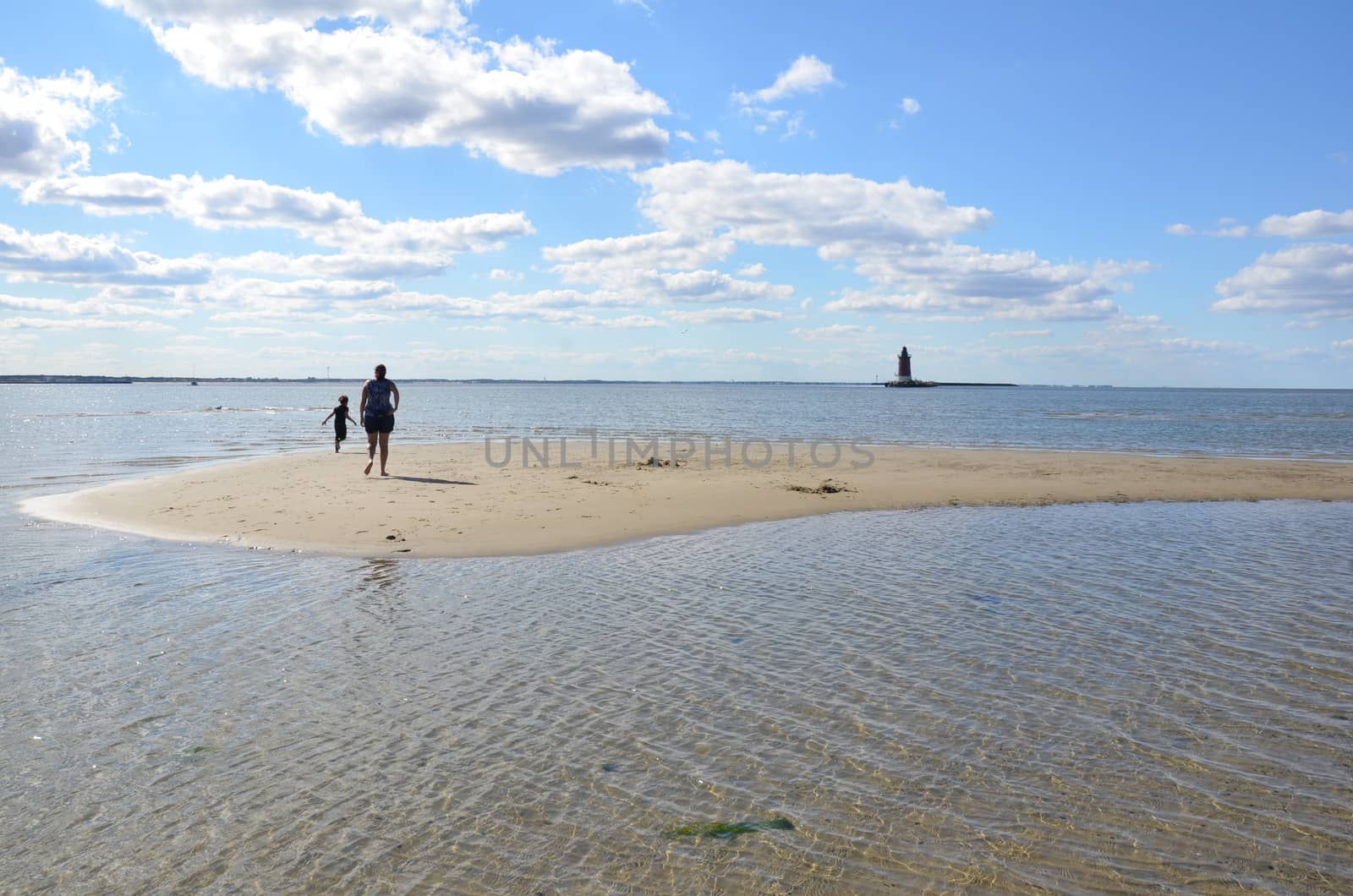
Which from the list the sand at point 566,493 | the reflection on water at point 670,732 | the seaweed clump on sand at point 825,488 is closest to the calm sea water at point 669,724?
the reflection on water at point 670,732

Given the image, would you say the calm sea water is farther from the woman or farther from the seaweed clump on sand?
the woman

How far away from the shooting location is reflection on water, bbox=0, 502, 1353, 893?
408cm

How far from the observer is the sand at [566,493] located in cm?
1324

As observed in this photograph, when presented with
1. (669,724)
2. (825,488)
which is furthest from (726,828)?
(825,488)

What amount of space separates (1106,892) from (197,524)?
14092 millimetres

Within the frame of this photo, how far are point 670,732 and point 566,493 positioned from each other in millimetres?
12863

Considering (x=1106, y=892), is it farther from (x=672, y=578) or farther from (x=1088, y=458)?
(x=1088, y=458)

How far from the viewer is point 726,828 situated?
4.36 m

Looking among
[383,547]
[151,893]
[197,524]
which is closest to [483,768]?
[151,893]

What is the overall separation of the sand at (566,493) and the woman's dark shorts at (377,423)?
1.25 m

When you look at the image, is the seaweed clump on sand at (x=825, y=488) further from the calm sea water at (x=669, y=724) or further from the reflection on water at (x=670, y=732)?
the reflection on water at (x=670, y=732)

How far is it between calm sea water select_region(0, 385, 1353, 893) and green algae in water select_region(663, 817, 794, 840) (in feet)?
0.11

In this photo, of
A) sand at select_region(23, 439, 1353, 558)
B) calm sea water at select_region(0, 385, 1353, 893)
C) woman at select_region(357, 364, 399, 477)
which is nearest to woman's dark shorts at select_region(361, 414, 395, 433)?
woman at select_region(357, 364, 399, 477)

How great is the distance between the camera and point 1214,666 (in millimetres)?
6949
